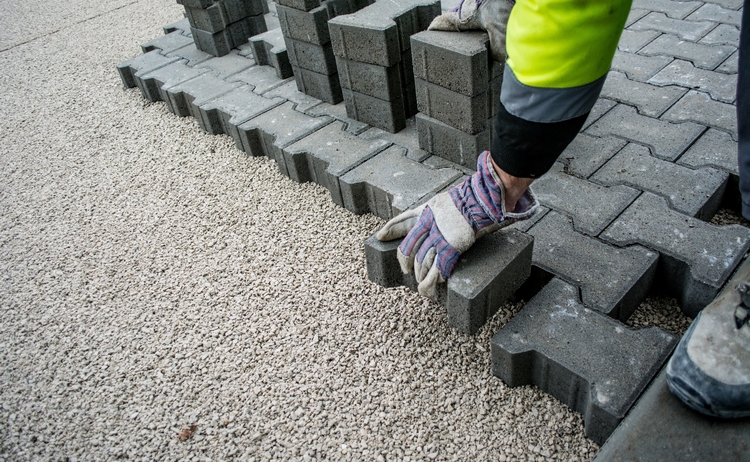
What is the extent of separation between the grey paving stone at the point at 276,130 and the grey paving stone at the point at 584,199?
1.45m

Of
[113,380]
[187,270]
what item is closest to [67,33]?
[187,270]

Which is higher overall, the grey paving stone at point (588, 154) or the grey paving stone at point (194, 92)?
the grey paving stone at point (194, 92)

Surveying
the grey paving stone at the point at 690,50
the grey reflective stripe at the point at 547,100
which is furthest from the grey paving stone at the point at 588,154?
the grey reflective stripe at the point at 547,100

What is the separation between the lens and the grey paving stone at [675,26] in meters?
3.79

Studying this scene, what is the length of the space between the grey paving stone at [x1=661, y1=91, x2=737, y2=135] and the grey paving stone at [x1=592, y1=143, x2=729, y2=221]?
15.8 inches

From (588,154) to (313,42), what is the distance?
1766 millimetres

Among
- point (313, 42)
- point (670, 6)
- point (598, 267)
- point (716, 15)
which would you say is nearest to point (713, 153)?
point (598, 267)

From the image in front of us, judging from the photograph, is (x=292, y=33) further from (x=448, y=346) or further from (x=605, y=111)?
(x=448, y=346)

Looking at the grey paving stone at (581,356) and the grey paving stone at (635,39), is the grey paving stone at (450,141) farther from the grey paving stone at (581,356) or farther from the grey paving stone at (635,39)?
the grey paving stone at (635,39)

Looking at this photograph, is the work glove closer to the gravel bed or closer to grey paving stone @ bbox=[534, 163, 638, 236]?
grey paving stone @ bbox=[534, 163, 638, 236]

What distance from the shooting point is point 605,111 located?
3146 millimetres

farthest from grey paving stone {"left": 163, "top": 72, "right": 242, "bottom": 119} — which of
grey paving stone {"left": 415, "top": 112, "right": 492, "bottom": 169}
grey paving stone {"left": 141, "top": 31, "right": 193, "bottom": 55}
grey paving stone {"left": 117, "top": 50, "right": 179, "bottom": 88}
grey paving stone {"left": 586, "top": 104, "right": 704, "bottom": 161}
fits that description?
grey paving stone {"left": 586, "top": 104, "right": 704, "bottom": 161}

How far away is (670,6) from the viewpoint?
423 cm

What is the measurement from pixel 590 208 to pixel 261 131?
2009 mm
